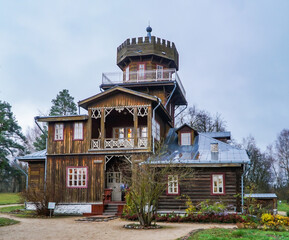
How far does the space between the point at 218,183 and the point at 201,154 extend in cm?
234

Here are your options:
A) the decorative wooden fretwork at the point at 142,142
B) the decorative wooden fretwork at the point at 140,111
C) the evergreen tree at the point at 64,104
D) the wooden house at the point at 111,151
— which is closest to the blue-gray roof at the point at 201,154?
the wooden house at the point at 111,151

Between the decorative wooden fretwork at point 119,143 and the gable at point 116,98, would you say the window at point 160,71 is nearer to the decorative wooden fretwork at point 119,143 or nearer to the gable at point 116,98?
the gable at point 116,98

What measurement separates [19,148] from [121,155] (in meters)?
27.3

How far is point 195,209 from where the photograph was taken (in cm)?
2048

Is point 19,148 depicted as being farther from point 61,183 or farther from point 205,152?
point 205,152

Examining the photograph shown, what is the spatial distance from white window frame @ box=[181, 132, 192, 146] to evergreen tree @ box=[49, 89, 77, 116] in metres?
25.7

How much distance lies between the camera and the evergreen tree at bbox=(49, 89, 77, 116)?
4922 centimetres

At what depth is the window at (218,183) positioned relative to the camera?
2203 cm

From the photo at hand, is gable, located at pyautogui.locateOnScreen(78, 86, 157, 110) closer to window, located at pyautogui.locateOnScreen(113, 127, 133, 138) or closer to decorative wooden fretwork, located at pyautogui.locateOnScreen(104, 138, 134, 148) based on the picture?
decorative wooden fretwork, located at pyautogui.locateOnScreen(104, 138, 134, 148)

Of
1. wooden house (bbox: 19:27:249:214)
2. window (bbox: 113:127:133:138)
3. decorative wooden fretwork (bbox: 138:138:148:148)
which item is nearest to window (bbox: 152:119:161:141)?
wooden house (bbox: 19:27:249:214)

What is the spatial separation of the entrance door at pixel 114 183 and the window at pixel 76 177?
2339mm

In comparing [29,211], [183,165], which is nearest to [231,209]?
[183,165]

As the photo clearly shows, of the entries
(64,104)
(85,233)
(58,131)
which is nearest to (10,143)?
(64,104)

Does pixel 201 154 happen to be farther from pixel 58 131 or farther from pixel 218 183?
pixel 58 131
